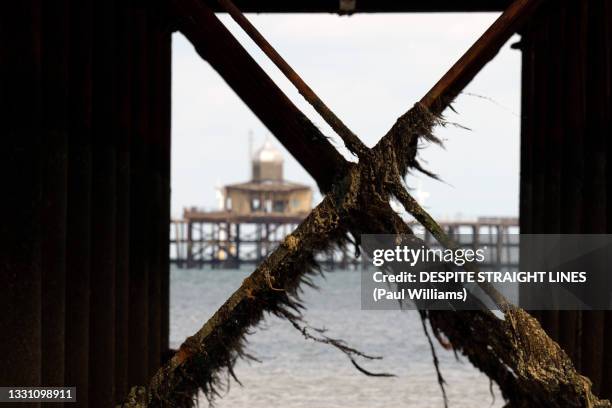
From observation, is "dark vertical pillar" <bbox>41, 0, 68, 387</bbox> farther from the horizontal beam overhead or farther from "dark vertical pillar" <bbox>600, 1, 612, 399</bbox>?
"dark vertical pillar" <bbox>600, 1, 612, 399</bbox>

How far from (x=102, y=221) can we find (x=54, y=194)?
80cm

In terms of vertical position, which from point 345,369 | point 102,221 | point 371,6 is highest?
point 371,6

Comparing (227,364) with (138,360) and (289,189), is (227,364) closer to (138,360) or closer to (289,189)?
(138,360)

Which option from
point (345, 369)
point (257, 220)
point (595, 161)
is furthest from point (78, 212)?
point (257, 220)

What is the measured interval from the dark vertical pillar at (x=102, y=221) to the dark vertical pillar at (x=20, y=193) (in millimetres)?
899

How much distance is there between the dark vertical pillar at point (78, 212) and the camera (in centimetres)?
653

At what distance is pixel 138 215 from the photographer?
791 cm

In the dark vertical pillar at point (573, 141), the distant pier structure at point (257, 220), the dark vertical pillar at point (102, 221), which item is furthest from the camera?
the distant pier structure at point (257, 220)

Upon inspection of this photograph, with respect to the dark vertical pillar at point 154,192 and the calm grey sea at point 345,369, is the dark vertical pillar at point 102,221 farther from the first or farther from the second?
the dark vertical pillar at point 154,192

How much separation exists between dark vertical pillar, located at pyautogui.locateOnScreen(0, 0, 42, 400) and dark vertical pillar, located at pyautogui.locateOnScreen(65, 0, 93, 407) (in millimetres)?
490

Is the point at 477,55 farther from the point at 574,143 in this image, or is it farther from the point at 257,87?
the point at 574,143

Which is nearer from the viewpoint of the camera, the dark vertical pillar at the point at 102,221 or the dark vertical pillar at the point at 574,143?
the dark vertical pillar at the point at 102,221

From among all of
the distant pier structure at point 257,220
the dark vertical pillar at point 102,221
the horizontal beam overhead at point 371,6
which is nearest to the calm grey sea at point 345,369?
Result: the dark vertical pillar at point 102,221

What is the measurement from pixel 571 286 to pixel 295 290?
6.95 ft
